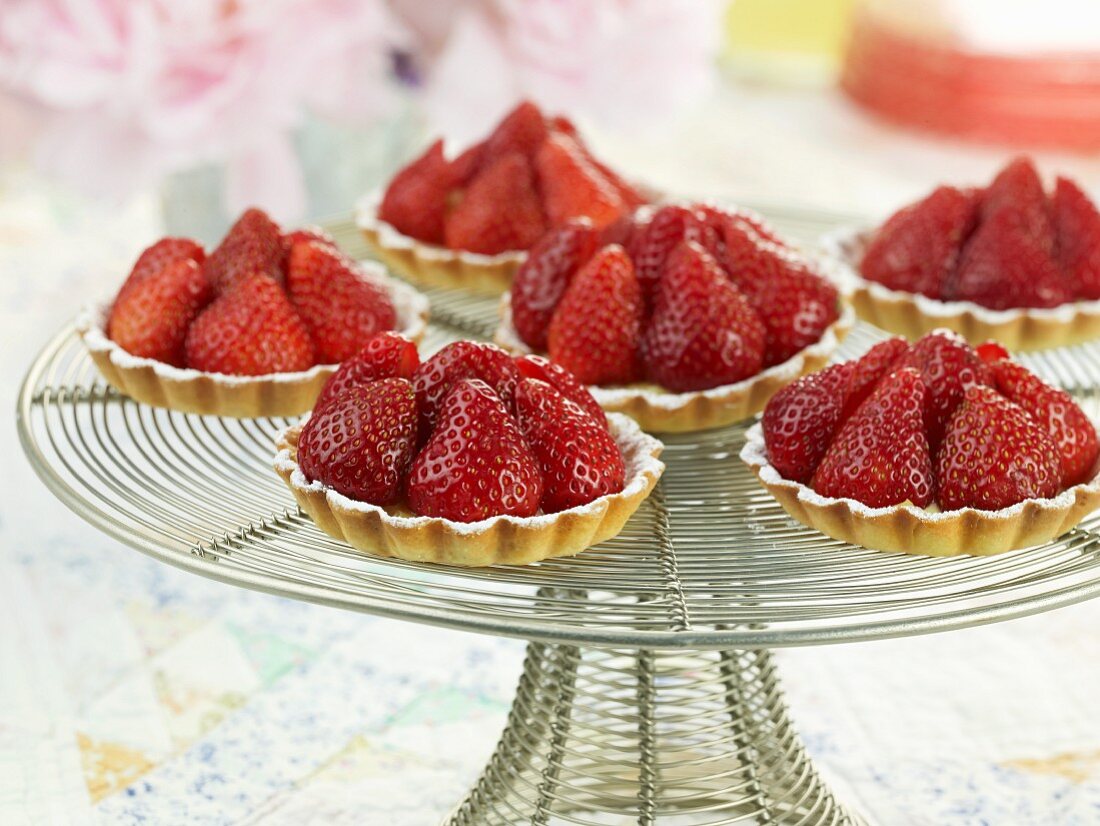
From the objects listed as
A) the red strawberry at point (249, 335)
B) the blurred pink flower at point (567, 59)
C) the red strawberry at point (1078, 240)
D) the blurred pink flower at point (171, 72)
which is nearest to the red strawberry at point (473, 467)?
the red strawberry at point (249, 335)

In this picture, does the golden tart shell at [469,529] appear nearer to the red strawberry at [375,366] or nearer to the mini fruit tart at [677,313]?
the red strawberry at [375,366]

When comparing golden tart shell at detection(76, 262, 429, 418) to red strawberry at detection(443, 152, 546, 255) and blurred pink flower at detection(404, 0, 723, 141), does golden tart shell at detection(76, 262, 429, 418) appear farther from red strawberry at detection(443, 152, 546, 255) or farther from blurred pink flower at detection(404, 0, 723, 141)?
blurred pink flower at detection(404, 0, 723, 141)

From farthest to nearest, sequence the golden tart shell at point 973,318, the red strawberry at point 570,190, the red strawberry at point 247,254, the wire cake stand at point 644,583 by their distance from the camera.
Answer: the red strawberry at point 570,190 → the golden tart shell at point 973,318 → the red strawberry at point 247,254 → the wire cake stand at point 644,583

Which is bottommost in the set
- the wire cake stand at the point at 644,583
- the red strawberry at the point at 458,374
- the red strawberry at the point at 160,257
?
the wire cake stand at the point at 644,583

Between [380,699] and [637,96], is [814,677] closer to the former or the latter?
[380,699]

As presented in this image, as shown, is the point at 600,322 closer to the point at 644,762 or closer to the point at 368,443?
the point at 368,443

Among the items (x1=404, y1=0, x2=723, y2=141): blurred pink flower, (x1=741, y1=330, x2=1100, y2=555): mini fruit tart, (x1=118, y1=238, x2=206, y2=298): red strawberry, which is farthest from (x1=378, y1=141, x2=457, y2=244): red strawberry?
(x1=741, y1=330, x2=1100, y2=555): mini fruit tart

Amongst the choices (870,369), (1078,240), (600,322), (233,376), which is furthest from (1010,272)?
(233,376)
